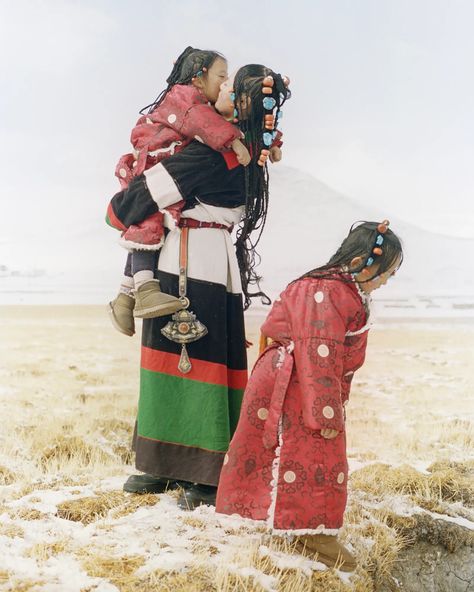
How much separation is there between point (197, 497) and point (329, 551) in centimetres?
41

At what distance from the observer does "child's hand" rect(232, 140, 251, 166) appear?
5.74 feet

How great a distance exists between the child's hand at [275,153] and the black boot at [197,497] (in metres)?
0.86

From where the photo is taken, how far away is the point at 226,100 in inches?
69.0

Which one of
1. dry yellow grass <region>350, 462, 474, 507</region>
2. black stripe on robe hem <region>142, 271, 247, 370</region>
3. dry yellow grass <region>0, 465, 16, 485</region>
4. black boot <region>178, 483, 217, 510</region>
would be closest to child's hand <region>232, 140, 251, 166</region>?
black stripe on robe hem <region>142, 271, 247, 370</region>

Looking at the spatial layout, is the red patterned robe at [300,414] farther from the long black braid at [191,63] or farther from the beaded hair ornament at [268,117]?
the long black braid at [191,63]

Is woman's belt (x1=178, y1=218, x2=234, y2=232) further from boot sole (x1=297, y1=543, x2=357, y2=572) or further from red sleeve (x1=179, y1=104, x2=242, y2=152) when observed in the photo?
boot sole (x1=297, y1=543, x2=357, y2=572)

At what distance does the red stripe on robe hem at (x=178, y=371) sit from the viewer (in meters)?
1.82

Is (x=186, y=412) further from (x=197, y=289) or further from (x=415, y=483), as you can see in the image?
(x=415, y=483)

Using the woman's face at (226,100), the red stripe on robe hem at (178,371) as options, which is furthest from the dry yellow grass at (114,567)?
the woman's face at (226,100)

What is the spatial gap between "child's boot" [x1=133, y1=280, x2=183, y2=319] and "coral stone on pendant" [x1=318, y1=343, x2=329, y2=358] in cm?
41

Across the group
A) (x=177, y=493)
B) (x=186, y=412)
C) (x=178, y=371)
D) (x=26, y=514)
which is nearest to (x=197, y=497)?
(x=177, y=493)

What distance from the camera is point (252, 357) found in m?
3.08

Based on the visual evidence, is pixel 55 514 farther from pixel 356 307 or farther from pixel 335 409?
pixel 356 307

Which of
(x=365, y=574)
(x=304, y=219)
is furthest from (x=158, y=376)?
(x=304, y=219)
